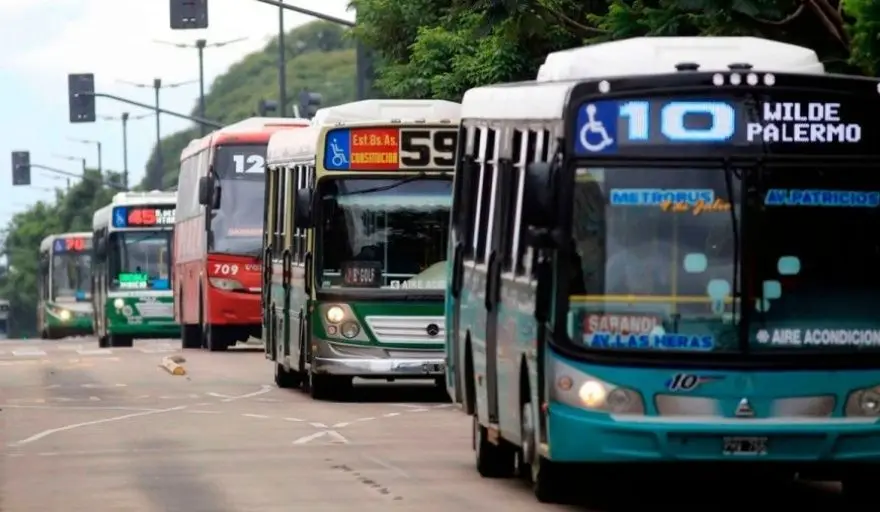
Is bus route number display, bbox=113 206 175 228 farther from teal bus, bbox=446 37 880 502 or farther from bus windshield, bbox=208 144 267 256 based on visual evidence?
teal bus, bbox=446 37 880 502

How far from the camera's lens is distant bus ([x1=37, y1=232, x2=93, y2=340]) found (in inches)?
3000

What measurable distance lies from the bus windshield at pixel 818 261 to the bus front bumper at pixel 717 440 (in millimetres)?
446

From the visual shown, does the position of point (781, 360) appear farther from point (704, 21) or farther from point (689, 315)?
point (704, 21)

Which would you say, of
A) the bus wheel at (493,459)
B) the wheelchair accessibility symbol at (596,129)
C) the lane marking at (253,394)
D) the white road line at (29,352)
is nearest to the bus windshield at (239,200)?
the white road line at (29,352)

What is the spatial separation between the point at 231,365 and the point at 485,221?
2142 centimetres

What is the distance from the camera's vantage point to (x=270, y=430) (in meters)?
22.7

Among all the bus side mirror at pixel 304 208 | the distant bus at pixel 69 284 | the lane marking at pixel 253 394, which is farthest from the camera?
the distant bus at pixel 69 284

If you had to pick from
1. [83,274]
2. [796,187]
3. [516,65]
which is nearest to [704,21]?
[796,187]

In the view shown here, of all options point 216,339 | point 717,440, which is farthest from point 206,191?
point 717,440

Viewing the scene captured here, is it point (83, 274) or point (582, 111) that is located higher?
point (582, 111)

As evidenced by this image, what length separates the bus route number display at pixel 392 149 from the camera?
26016 millimetres

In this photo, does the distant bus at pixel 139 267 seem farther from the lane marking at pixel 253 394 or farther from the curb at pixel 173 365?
the lane marking at pixel 253 394

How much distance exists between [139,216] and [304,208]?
95.7 ft

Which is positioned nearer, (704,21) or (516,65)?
(704,21)
